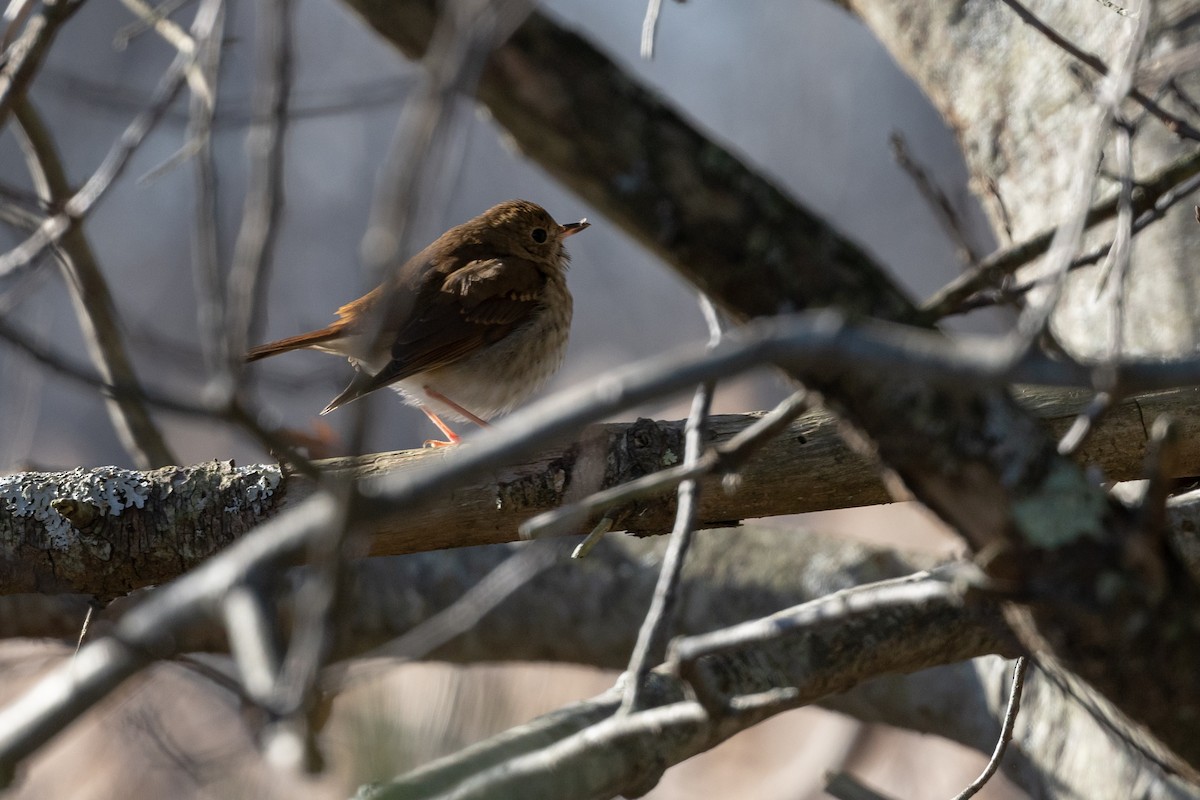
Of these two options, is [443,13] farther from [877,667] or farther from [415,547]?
[877,667]

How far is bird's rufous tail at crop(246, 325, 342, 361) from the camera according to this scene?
3.92 m

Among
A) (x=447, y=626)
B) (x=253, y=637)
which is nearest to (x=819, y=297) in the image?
(x=253, y=637)

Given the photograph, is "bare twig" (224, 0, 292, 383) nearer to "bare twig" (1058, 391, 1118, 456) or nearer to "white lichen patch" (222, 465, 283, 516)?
"bare twig" (1058, 391, 1118, 456)

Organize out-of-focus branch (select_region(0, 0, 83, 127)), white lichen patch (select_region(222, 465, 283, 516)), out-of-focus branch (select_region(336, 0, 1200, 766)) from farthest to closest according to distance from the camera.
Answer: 1. white lichen patch (select_region(222, 465, 283, 516))
2. out-of-focus branch (select_region(0, 0, 83, 127))
3. out-of-focus branch (select_region(336, 0, 1200, 766))

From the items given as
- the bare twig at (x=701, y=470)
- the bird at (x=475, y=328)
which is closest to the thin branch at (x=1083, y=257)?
the bare twig at (x=701, y=470)

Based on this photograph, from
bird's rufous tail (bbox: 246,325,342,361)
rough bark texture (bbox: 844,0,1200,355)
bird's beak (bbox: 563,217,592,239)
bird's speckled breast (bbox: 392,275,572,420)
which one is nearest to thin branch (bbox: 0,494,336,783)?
bird's rufous tail (bbox: 246,325,342,361)

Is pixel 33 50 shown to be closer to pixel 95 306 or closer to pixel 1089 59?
pixel 95 306

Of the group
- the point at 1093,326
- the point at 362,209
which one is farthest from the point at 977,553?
the point at 362,209

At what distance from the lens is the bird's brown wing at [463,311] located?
13.8 ft

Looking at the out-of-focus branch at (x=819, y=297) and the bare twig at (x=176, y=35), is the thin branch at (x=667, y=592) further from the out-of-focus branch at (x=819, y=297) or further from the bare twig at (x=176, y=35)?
the bare twig at (x=176, y=35)

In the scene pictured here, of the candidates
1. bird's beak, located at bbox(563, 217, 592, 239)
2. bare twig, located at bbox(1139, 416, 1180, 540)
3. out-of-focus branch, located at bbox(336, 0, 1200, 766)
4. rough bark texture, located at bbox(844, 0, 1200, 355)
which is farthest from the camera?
bird's beak, located at bbox(563, 217, 592, 239)

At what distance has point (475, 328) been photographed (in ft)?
14.5

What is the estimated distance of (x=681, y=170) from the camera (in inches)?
58.4

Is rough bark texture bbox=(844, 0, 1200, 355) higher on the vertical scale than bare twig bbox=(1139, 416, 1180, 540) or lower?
higher
